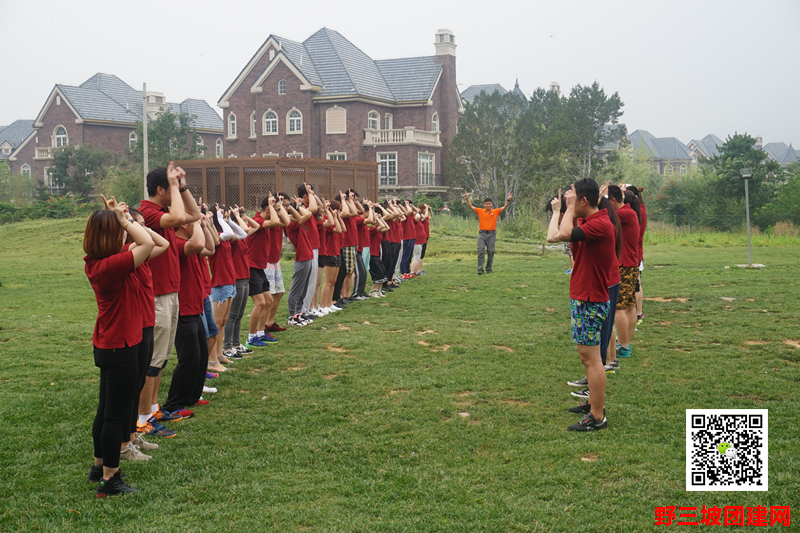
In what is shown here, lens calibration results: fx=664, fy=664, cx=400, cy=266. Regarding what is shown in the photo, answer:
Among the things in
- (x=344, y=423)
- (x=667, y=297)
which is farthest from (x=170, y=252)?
(x=667, y=297)

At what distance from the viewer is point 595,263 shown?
17.9 ft

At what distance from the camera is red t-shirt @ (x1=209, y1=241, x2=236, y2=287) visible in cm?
770

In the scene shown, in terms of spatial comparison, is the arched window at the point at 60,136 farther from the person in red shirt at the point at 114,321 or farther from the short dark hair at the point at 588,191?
the short dark hair at the point at 588,191

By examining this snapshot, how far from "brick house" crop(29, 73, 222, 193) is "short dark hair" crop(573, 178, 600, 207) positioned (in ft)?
165

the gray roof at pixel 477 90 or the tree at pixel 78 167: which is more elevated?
the gray roof at pixel 477 90

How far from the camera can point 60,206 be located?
3356 centimetres

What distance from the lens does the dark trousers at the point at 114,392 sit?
4.39m

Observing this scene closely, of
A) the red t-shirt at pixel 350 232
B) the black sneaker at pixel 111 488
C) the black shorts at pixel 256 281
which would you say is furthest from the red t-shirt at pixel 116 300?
the red t-shirt at pixel 350 232

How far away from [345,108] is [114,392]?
38.4 meters

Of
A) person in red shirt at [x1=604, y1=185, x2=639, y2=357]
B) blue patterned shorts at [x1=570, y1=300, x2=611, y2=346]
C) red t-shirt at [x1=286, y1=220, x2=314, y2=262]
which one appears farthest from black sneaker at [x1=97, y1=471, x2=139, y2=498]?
red t-shirt at [x1=286, y1=220, x2=314, y2=262]

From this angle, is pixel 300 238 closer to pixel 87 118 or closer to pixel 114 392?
pixel 114 392

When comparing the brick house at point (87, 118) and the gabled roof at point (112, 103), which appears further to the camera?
the gabled roof at point (112, 103)

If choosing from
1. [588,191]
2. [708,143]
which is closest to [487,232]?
[588,191]

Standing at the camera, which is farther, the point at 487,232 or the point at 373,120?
the point at 373,120
